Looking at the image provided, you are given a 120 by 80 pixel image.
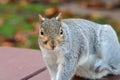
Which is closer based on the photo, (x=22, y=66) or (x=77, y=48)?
(x=77, y=48)

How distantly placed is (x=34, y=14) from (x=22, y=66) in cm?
370

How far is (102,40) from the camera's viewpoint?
2.38 m

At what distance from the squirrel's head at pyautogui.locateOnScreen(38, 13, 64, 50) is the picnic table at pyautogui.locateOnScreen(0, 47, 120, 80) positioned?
485 millimetres

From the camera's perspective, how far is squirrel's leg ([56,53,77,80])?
7.07ft

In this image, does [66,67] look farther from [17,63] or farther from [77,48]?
[17,63]

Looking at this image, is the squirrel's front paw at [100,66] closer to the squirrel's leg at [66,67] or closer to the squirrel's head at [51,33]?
the squirrel's leg at [66,67]

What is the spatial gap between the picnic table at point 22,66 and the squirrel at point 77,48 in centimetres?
9

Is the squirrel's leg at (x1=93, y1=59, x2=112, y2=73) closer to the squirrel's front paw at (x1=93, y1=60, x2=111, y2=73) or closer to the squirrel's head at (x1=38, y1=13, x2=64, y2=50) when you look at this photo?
the squirrel's front paw at (x1=93, y1=60, x2=111, y2=73)

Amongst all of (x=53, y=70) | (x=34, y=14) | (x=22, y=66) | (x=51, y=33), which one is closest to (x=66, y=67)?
(x=53, y=70)

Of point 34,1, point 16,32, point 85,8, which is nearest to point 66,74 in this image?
point 16,32

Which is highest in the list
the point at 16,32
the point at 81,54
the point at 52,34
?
the point at 52,34

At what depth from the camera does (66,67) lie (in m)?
2.16

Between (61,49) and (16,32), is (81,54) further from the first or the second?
(16,32)

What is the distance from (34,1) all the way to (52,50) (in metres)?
5.13
